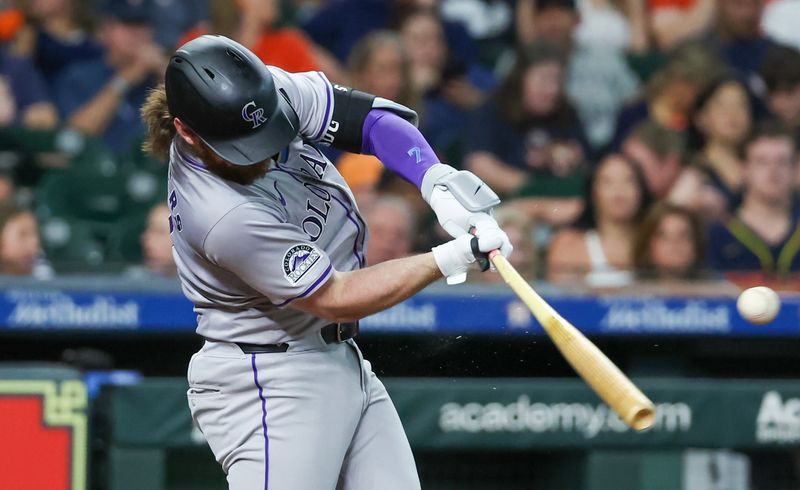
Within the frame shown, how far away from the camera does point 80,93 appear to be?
540 centimetres

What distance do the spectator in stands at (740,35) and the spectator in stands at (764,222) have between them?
29.9 inches

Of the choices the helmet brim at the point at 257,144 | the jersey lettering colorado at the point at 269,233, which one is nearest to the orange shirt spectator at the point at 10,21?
the jersey lettering colorado at the point at 269,233

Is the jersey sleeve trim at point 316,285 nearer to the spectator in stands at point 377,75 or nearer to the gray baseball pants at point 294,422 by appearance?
the gray baseball pants at point 294,422

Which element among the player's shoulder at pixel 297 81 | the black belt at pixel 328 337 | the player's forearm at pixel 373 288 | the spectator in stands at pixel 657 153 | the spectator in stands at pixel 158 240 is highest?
the spectator in stands at pixel 657 153

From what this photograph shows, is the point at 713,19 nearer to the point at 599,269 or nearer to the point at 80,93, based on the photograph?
the point at 599,269

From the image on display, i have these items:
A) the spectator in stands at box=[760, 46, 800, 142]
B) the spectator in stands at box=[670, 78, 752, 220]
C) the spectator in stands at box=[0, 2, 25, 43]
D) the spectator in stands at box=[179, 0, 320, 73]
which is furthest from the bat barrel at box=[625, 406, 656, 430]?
the spectator in stands at box=[0, 2, 25, 43]

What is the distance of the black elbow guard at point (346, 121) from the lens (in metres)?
2.82

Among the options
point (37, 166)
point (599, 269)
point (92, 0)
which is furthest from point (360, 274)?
point (92, 0)

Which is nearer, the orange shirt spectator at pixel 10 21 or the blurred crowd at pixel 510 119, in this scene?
the blurred crowd at pixel 510 119

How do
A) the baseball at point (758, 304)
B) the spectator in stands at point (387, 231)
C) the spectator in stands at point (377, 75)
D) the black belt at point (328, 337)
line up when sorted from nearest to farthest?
the black belt at point (328, 337) < the baseball at point (758, 304) < the spectator in stands at point (387, 231) < the spectator in stands at point (377, 75)

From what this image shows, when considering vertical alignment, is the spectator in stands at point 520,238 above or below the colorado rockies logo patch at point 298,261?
above

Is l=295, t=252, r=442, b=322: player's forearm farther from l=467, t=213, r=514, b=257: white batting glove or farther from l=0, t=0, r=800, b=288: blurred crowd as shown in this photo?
l=0, t=0, r=800, b=288: blurred crowd

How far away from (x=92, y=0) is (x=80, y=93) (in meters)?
0.49

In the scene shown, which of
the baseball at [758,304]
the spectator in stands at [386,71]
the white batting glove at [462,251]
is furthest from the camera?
the spectator in stands at [386,71]
